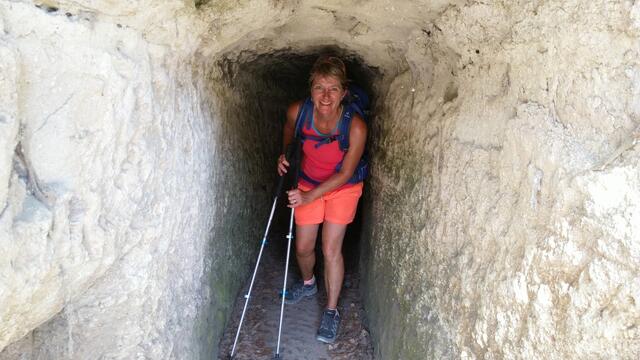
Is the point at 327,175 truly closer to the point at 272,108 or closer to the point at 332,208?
the point at 332,208

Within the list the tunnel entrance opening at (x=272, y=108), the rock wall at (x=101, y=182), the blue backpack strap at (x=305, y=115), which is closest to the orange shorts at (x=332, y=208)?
the blue backpack strap at (x=305, y=115)

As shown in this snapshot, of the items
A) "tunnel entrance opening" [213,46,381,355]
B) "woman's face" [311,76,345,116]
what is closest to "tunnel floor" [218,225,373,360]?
"tunnel entrance opening" [213,46,381,355]

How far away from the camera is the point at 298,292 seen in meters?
4.66

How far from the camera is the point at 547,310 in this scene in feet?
4.99

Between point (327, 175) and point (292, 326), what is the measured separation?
4.49 feet

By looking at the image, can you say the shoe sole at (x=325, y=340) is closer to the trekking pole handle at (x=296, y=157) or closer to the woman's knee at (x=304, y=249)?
the woman's knee at (x=304, y=249)

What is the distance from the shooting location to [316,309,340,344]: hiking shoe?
13.4ft

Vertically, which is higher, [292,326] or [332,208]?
[332,208]

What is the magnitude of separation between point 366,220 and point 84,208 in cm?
337

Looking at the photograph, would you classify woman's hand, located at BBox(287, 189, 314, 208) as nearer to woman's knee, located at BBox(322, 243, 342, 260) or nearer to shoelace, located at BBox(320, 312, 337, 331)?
woman's knee, located at BBox(322, 243, 342, 260)

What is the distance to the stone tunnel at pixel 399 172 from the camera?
1393 millimetres

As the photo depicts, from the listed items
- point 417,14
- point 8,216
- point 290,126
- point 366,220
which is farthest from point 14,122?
point 366,220

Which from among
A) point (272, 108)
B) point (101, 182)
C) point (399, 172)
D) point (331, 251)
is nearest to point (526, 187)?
point (101, 182)

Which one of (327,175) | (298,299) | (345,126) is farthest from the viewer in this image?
(298,299)
